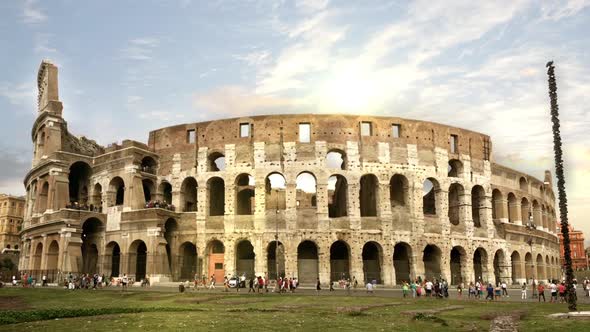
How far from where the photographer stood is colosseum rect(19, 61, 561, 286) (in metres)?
40.5

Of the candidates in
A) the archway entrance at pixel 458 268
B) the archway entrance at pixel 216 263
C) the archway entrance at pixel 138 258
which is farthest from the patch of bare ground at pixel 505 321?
the archway entrance at pixel 138 258

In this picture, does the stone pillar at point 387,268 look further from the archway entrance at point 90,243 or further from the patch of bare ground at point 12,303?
the patch of bare ground at point 12,303

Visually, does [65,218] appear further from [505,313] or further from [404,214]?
[505,313]

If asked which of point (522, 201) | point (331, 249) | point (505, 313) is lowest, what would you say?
point (505, 313)

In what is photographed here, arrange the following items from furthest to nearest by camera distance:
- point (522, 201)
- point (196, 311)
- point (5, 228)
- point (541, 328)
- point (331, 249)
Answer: point (5, 228) → point (522, 201) → point (331, 249) → point (196, 311) → point (541, 328)

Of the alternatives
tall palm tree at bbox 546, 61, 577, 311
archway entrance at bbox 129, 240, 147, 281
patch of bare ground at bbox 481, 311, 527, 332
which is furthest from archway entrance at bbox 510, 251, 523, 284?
archway entrance at bbox 129, 240, 147, 281

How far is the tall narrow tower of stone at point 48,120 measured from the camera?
151 feet

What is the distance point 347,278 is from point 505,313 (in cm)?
1893

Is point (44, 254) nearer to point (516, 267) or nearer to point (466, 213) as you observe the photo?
point (466, 213)

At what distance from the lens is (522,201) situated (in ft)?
169

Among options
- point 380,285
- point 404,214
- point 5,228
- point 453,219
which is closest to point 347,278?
point 380,285

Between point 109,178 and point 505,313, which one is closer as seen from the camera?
Result: point 505,313

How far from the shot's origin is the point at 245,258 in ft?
143

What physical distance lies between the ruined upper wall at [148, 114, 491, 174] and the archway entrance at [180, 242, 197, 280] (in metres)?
6.53
